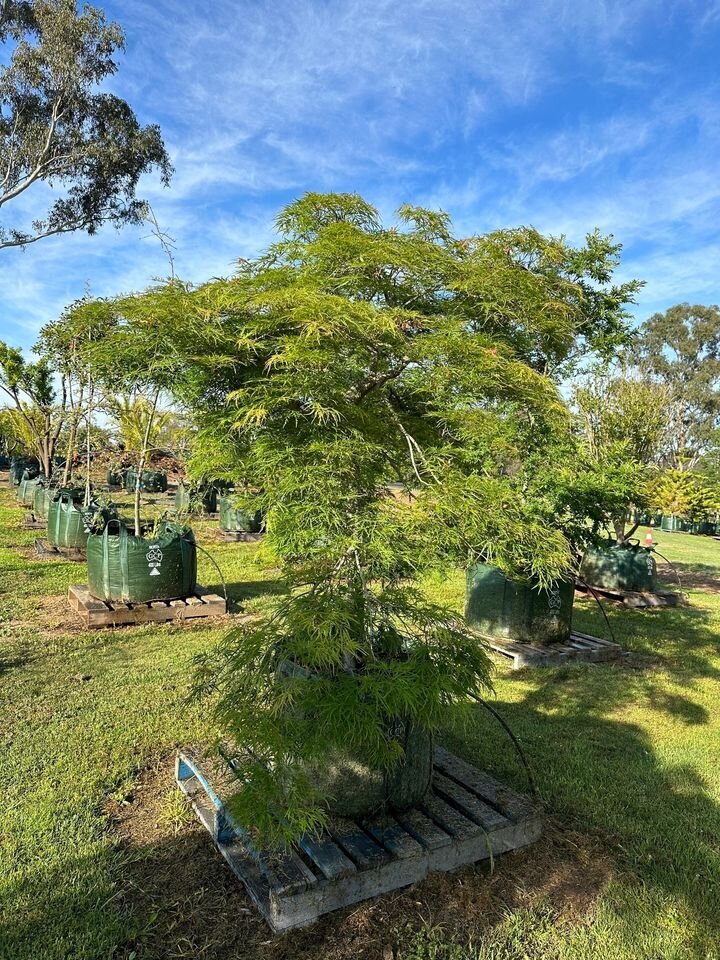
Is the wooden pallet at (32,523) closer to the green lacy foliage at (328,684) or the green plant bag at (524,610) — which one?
the green plant bag at (524,610)

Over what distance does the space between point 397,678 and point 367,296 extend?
57.0 inches

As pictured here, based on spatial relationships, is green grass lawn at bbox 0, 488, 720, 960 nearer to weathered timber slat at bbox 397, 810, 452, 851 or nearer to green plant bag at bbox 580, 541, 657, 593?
weathered timber slat at bbox 397, 810, 452, 851

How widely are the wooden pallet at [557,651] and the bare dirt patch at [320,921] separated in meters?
2.56

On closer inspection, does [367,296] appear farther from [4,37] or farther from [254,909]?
[4,37]

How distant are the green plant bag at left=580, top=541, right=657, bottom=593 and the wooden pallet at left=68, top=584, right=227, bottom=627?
16.1 feet

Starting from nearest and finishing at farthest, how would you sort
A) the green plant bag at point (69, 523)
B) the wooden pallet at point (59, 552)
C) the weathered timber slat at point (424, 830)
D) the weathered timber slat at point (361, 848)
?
the weathered timber slat at point (361, 848), the weathered timber slat at point (424, 830), the wooden pallet at point (59, 552), the green plant bag at point (69, 523)

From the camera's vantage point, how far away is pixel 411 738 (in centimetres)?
252

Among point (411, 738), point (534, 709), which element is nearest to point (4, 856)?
point (411, 738)

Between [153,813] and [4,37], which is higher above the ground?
[4,37]

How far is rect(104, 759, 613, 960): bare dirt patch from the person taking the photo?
6.80 ft

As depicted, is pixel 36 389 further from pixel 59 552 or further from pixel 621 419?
pixel 621 419

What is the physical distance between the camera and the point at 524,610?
5.68 metres

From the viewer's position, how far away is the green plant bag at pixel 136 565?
19.4 ft

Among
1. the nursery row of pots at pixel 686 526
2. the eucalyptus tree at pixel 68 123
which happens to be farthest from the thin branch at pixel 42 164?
the nursery row of pots at pixel 686 526
